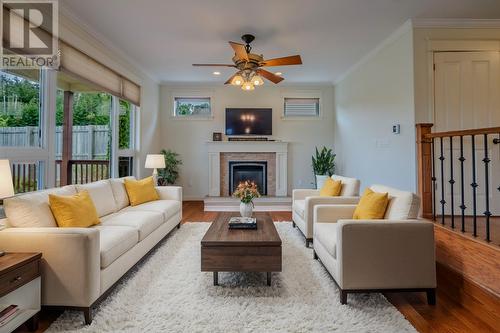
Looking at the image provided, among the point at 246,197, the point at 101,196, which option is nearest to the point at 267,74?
the point at 246,197

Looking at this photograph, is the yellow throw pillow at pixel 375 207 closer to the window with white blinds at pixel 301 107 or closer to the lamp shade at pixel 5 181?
the lamp shade at pixel 5 181

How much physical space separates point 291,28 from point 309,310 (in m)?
3.47

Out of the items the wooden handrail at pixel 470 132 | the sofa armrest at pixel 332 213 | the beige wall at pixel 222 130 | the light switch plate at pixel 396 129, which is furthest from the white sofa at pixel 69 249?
the beige wall at pixel 222 130

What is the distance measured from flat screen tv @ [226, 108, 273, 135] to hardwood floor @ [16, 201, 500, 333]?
189 inches

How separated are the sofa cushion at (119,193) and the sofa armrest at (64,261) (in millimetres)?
1614

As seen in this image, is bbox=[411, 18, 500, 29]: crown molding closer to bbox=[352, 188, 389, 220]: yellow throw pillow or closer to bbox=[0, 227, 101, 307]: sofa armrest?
bbox=[352, 188, 389, 220]: yellow throw pillow

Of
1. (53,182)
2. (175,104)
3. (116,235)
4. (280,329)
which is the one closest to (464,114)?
(280,329)

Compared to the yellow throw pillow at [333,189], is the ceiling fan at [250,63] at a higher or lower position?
higher

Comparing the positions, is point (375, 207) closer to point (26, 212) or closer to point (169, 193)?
point (26, 212)

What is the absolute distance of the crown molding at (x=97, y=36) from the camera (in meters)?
3.29

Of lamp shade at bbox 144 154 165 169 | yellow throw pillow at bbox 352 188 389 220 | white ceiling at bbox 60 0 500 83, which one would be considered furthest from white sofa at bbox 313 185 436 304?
lamp shade at bbox 144 154 165 169

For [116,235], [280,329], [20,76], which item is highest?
[20,76]

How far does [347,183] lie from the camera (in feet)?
12.5

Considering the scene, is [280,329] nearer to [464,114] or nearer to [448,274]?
[448,274]
